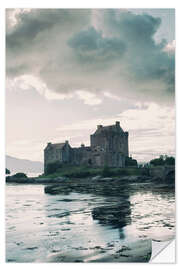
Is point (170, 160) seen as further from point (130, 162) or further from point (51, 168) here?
point (51, 168)

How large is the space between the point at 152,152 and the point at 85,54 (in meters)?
2.57

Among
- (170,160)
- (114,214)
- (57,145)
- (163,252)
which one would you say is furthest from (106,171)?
(163,252)

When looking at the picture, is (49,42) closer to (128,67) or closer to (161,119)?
(128,67)

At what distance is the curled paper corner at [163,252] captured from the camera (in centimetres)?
641

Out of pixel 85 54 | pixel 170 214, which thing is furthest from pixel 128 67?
pixel 170 214

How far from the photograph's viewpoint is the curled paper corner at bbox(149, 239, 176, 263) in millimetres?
6414

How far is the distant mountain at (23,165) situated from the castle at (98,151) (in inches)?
7.1

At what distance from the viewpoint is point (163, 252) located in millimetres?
6535

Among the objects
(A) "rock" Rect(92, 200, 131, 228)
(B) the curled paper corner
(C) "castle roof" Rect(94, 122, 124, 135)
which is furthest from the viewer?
(C) "castle roof" Rect(94, 122, 124, 135)

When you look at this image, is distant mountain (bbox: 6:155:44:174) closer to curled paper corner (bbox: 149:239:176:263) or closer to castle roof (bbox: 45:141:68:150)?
castle roof (bbox: 45:141:68:150)

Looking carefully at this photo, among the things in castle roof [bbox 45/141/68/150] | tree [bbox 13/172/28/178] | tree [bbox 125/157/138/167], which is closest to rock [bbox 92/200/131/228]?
tree [bbox 125/157/138/167]

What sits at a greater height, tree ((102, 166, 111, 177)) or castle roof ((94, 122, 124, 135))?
castle roof ((94, 122, 124, 135))

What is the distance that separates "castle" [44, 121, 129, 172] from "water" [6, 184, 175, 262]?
76 cm

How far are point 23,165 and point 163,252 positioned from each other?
3405 mm
